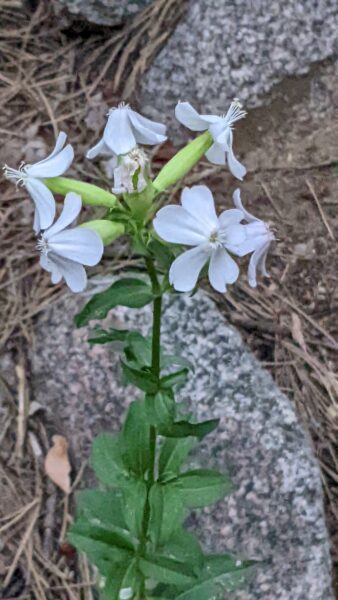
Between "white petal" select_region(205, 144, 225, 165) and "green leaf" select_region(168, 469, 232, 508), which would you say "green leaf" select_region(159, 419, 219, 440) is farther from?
"white petal" select_region(205, 144, 225, 165)

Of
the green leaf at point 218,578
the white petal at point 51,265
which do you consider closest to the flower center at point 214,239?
the white petal at point 51,265

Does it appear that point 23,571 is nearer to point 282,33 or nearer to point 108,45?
point 108,45

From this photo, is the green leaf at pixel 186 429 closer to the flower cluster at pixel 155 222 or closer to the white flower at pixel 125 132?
the flower cluster at pixel 155 222

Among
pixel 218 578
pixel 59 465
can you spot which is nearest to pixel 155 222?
pixel 218 578

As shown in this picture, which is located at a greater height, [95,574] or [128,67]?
[128,67]

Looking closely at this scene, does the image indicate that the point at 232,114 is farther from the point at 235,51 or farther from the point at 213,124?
the point at 235,51

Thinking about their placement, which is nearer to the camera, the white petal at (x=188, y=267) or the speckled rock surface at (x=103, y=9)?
the white petal at (x=188, y=267)

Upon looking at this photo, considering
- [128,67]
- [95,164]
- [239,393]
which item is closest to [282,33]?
[128,67]
